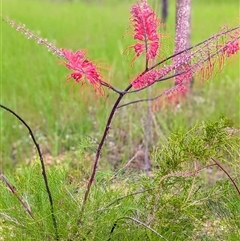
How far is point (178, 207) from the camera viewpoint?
1.60m

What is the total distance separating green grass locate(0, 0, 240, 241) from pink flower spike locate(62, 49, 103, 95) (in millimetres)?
75

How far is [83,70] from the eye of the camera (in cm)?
157

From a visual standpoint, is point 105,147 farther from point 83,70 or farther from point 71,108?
point 83,70

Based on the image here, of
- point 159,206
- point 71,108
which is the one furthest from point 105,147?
point 159,206

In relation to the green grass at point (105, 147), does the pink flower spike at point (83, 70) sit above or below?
above

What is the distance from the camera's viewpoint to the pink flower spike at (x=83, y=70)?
1.57m

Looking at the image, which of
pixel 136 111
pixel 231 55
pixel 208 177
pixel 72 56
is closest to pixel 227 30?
pixel 231 55

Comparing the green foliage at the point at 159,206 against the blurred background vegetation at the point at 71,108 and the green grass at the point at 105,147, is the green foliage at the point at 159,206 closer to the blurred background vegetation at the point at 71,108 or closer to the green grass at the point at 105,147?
the green grass at the point at 105,147

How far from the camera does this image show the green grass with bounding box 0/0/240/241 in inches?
64.9

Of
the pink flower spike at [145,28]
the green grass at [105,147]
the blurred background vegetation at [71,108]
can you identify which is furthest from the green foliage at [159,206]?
the blurred background vegetation at [71,108]

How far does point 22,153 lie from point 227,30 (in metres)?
2.37

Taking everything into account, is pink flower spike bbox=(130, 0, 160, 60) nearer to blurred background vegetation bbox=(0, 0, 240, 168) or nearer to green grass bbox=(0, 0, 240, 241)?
green grass bbox=(0, 0, 240, 241)

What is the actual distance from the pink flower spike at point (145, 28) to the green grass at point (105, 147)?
0.09 meters

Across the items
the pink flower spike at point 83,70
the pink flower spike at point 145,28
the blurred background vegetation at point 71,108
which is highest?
the pink flower spike at point 145,28
